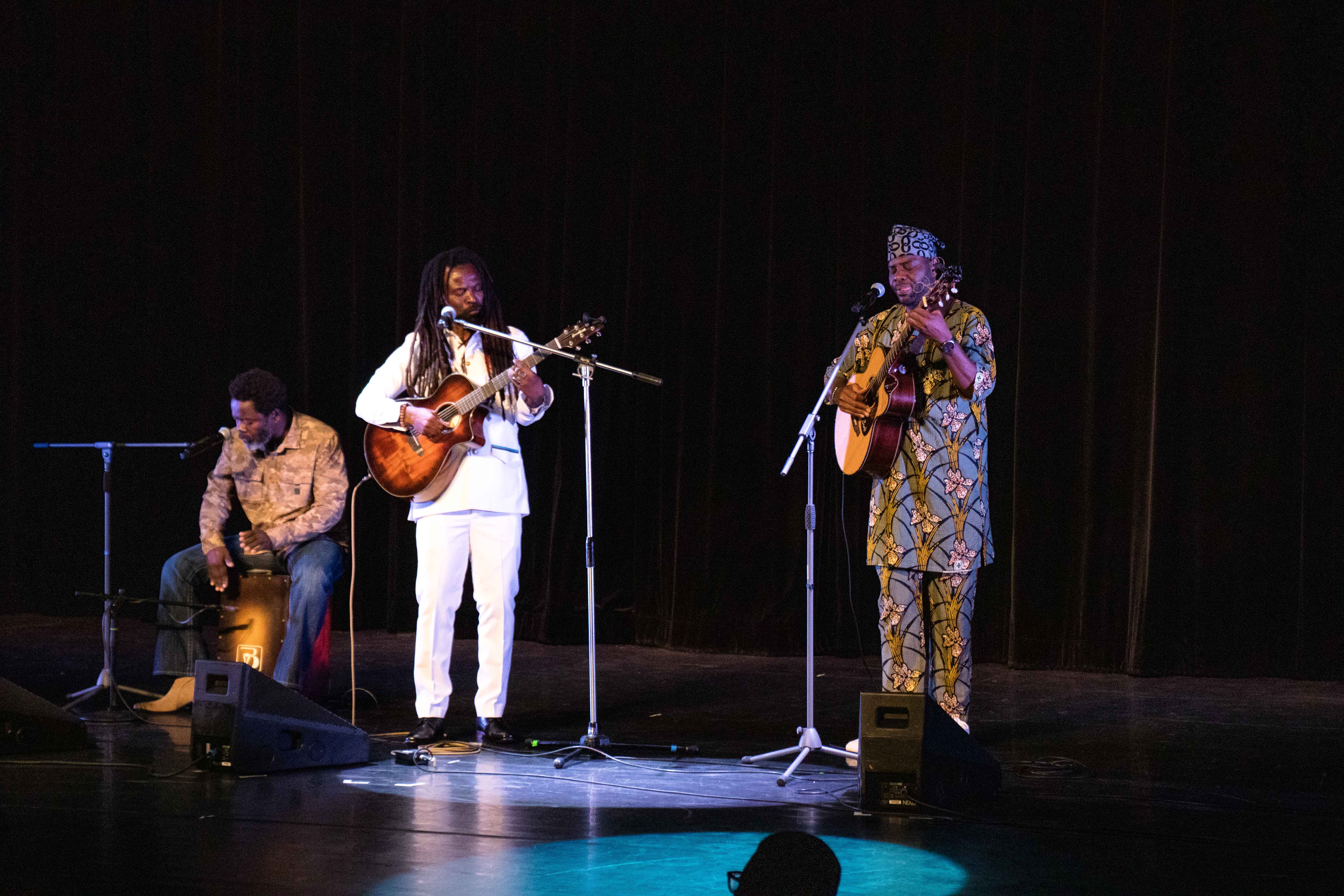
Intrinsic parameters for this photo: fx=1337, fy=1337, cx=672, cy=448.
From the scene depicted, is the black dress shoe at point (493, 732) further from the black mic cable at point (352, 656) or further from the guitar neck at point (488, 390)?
the guitar neck at point (488, 390)

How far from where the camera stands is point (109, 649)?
5309mm

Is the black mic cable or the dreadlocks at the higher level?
the dreadlocks

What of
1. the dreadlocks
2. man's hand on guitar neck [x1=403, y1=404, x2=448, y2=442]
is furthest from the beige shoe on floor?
the dreadlocks

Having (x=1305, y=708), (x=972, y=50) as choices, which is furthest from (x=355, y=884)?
(x=972, y=50)

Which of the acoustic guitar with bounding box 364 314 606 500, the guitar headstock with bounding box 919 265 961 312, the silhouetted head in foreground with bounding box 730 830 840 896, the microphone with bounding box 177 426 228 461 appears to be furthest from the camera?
the microphone with bounding box 177 426 228 461

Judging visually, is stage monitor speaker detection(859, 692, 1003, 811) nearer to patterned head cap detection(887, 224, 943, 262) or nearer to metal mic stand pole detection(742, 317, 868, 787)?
metal mic stand pole detection(742, 317, 868, 787)

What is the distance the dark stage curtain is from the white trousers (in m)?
2.37

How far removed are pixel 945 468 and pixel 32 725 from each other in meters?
3.19

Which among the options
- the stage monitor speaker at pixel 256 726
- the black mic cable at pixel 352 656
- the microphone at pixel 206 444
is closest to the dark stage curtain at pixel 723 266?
the black mic cable at pixel 352 656

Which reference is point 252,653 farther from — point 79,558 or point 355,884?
point 79,558

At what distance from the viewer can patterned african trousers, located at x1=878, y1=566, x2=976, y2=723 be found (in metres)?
4.47

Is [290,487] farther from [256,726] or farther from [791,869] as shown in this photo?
[791,869]

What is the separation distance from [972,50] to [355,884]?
5.06 meters

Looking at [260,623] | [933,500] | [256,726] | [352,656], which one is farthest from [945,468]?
[260,623]
